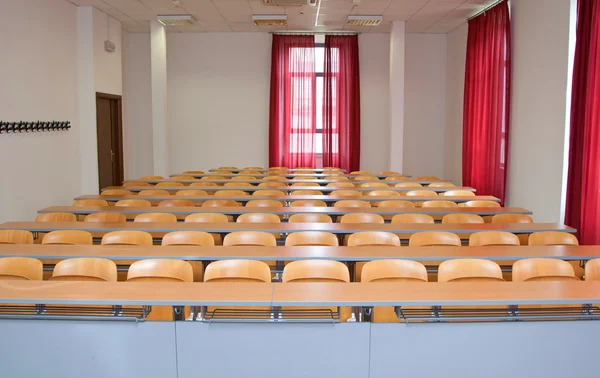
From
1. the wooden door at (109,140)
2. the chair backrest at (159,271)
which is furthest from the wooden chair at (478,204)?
the wooden door at (109,140)

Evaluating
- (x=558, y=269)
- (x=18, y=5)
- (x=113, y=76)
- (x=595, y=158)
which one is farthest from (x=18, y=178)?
(x=595, y=158)

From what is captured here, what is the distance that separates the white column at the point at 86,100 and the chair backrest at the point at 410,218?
616 cm

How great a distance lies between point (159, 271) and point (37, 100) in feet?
18.6

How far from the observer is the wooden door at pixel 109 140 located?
404 inches

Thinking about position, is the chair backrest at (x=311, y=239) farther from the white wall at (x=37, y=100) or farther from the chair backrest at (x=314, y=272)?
the white wall at (x=37, y=100)

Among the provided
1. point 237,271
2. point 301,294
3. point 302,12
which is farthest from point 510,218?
point 302,12

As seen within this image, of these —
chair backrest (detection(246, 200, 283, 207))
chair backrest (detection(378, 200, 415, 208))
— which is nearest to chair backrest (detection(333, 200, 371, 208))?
chair backrest (detection(378, 200, 415, 208))

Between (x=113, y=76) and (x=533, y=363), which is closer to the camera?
(x=533, y=363)

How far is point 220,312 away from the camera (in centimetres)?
282

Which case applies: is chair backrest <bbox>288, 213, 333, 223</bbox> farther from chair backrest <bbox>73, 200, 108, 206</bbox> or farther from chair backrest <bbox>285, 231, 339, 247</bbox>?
chair backrest <bbox>73, 200, 108, 206</bbox>

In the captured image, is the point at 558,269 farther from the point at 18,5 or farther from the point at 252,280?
the point at 18,5

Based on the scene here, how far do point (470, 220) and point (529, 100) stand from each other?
11.1ft

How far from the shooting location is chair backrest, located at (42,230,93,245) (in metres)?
4.60

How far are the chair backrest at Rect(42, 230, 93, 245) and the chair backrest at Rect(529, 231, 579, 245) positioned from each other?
380 cm
